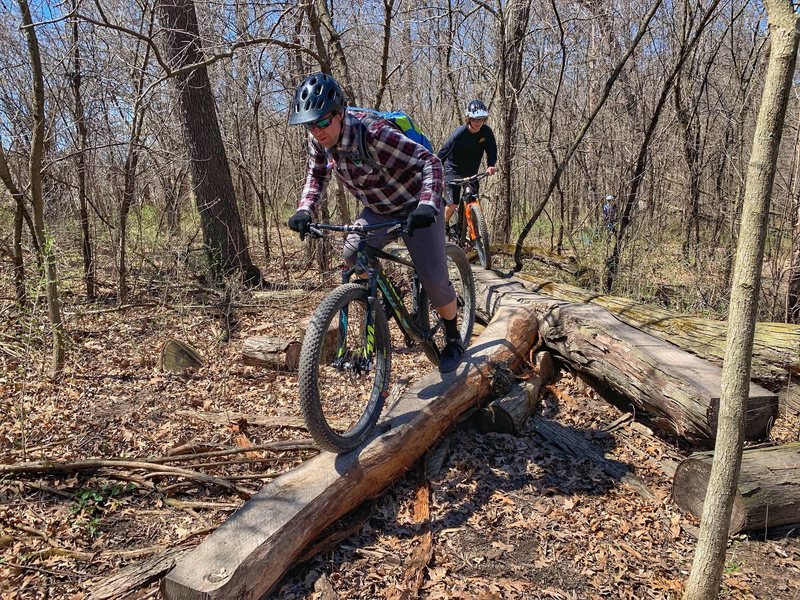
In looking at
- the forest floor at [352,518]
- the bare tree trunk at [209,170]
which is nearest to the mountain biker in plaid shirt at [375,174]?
the forest floor at [352,518]

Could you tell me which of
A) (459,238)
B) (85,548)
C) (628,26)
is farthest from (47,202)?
(628,26)

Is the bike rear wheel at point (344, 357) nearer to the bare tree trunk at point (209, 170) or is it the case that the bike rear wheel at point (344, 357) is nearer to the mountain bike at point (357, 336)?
the mountain bike at point (357, 336)

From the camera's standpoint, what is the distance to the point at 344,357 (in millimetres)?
3551

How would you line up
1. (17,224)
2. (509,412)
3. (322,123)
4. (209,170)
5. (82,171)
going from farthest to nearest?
1. (209,170)
2. (82,171)
3. (17,224)
4. (509,412)
5. (322,123)

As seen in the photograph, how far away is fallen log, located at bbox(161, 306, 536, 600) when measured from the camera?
2.46 m

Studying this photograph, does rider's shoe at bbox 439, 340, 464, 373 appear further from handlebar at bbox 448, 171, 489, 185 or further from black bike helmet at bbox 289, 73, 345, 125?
handlebar at bbox 448, 171, 489, 185

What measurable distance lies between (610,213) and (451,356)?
228 inches

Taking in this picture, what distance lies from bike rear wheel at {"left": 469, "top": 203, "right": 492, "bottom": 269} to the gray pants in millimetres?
3675

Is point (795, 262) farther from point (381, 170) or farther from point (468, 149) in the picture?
point (381, 170)

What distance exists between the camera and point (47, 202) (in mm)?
7844

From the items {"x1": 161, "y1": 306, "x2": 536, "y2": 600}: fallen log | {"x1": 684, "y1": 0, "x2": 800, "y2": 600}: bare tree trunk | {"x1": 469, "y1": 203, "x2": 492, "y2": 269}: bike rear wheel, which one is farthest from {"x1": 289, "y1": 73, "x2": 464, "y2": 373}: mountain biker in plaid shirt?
{"x1": 469, "y1": 203, "x2": 492, "y2": 269}: bike rear wheel

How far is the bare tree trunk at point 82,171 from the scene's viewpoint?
6.51 meters

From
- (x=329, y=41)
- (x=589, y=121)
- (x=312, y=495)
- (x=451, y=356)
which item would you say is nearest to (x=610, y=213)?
(x=589, y=121)

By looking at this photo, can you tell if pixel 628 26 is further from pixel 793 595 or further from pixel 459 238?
pixel 793 595
